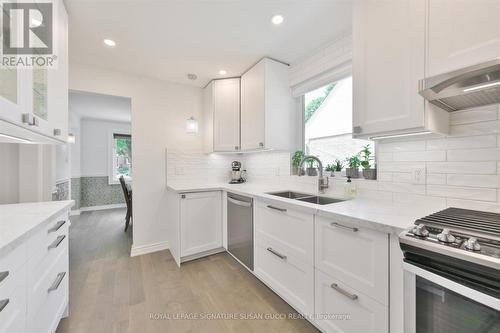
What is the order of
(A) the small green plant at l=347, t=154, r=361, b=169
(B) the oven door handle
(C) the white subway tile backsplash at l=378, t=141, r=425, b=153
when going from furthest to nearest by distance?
1. (A) the small green plant at l=347, t=154, r=361, b=169
2. (C) the white subway tile backsplash at l=378, t=141, r=425, b=153
3. (B) the oven door handle

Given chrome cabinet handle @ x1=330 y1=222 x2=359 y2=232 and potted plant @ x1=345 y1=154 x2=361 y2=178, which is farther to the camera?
potted plant @ x1=345 y1=154 x2=361 y2=178

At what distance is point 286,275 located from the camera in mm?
1622

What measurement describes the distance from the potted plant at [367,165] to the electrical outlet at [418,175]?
0.89 feet

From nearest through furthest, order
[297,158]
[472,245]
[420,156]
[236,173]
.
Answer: [472,245] < [420,156] < [297,158] < [236,173]

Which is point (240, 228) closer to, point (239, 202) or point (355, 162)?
point (239, 202)

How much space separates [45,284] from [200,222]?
1.45 meters

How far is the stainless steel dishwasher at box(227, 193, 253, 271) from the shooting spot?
2.07 metres

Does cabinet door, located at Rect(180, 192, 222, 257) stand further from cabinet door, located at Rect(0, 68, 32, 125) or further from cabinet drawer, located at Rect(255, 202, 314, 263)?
cabinet door, located at Rect(0, 68, 32, 125)

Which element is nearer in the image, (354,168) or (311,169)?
(354,168)

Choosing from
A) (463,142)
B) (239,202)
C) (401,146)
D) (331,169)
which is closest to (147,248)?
(239,202)

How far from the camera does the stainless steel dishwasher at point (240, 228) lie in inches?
81.4

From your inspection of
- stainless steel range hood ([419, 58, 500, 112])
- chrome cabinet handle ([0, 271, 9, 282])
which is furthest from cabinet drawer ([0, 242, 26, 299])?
stainless steel range hood ([419, 58, 500, 112])

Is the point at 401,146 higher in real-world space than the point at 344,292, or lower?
higher

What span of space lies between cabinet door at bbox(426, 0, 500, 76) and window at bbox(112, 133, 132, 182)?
20.5 ft
